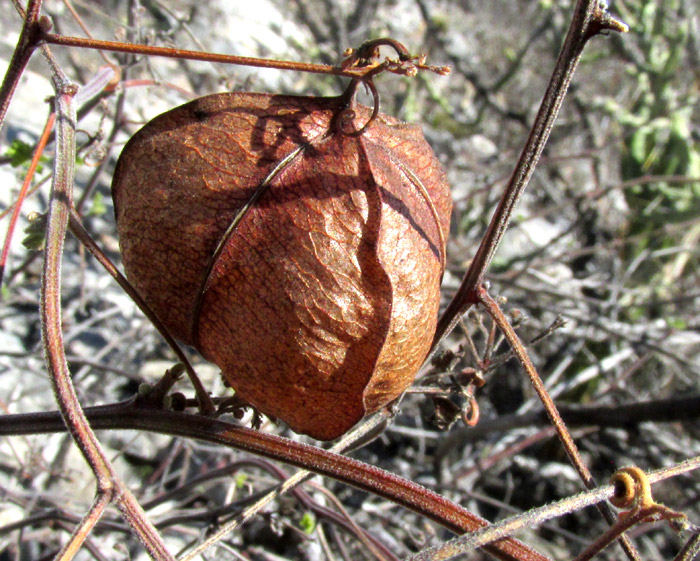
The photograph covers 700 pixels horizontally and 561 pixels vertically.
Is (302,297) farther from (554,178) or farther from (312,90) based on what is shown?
(554,178)

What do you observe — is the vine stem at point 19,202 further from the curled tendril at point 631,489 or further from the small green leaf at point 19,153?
the curled tendril at point 631,489

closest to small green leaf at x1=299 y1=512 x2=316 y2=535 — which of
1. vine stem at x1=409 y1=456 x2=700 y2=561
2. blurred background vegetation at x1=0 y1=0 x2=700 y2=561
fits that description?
blurred background vegetation at x1=0 y1=0 x2=700 y2=561

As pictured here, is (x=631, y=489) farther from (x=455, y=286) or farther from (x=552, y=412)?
(x=455, y=286)

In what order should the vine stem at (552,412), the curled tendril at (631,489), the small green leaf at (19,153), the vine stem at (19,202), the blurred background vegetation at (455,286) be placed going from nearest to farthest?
1. the curled tendril at (631,489)
2. the vine stem at (552,412)
3. the vine stem at (19,202)
4. the small green leaf at (19,153)
5. the blurred background vegetation at (455,286)

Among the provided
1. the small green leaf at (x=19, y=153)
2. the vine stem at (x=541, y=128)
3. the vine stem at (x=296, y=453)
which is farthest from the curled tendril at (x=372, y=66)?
the small green leaf at (x=19, y=153)

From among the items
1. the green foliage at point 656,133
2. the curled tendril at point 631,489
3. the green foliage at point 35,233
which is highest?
the green foliage at point 656,133

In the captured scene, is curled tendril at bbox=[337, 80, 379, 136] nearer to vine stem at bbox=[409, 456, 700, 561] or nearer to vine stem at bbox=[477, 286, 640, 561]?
vine stem at bbox=[477, 286, 640, 561]
